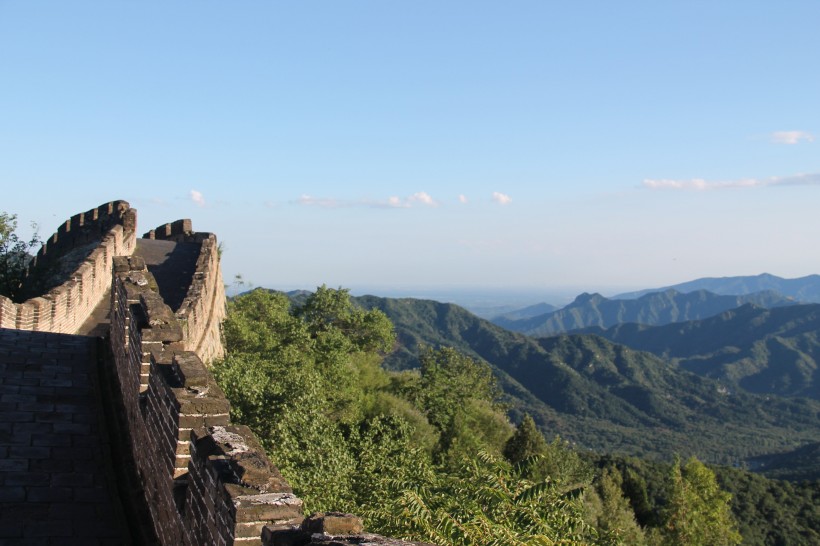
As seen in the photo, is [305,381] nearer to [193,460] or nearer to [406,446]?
[406,446]

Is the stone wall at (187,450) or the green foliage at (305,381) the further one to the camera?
the green foliage at (305,381)

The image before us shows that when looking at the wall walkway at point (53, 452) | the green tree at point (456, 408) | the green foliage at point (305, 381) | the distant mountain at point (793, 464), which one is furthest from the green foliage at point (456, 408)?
the distant mountain at point (793, 464)

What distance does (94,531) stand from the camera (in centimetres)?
626

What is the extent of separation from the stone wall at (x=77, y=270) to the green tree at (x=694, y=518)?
3764 centimetres

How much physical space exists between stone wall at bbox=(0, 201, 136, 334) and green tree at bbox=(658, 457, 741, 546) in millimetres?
37643

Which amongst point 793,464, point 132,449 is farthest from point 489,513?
point 793,464

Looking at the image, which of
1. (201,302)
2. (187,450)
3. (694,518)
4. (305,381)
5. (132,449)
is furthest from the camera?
(694,518)

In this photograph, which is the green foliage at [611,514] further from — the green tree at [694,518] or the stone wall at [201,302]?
the stone wall at [201,302]

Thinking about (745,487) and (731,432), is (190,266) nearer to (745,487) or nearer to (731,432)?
(745,487)

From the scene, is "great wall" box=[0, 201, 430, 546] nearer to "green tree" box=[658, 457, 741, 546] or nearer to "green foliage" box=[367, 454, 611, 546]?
"green foliage" box=[367, 454, 611, 546]

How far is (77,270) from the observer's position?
54.2ft

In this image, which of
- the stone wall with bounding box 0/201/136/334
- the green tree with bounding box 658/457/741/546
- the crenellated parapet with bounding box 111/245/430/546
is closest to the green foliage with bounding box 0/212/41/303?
the stone wall with bounding box 0/201/136/334

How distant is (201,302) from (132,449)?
34.3 ft

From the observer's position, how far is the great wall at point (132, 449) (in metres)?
4.49
